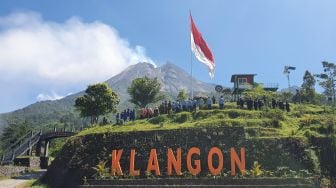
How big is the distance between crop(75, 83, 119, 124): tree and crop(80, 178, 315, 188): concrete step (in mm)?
33672

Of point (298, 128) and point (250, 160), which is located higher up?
point (298, 128)

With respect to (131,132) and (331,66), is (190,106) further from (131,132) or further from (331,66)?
(331,66)

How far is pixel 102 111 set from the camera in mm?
62250

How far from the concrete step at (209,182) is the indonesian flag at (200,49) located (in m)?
16.0

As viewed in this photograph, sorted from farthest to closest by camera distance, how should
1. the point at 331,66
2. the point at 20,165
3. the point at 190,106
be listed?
the point at 331,66 < the point at 20,165 < the point at 190,106

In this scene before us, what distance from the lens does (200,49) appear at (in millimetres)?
41750

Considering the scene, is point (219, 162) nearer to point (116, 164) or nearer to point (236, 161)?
point (236, 161)

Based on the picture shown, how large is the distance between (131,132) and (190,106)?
856 centimetres

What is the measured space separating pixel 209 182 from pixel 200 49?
17444 mm

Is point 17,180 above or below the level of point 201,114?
below

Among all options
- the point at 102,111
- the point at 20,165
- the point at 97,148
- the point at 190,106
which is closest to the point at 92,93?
the point at 102,111

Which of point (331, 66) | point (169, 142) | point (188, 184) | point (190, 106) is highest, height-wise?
point (331, 66)

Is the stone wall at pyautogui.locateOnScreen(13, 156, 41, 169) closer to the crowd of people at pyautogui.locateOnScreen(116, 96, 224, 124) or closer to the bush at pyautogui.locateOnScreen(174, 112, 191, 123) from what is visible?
the crowd of people at pyautogui.locateOnScreen(116, 96, 224, 124)

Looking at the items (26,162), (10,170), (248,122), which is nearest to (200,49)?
(248,122)
